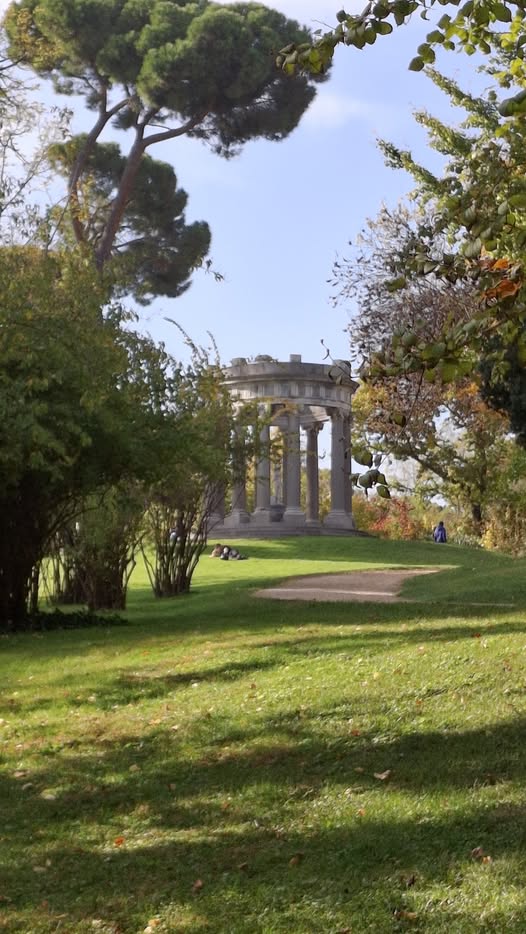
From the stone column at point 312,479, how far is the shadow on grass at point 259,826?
41813 millimetres

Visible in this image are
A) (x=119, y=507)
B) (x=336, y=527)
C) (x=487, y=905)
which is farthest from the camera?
(x=336, y=527)

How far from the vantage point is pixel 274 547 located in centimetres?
3866

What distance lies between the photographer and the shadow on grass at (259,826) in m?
5.29

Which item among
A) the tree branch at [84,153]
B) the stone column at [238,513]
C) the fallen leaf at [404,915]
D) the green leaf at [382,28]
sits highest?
the tree branch at [84,153]

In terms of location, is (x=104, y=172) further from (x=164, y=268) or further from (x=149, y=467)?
(x=149, y=467)

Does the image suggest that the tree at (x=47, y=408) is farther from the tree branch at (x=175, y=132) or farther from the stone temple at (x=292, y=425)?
the stone temple at (x=292, y=425)

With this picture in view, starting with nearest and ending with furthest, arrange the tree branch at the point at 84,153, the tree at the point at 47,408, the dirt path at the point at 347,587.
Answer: the tree at the point at 47,408 → the dirt path at the point at 347,587 → the tree branch at the point at 84,153

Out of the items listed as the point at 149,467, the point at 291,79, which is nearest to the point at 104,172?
the point at 291,79

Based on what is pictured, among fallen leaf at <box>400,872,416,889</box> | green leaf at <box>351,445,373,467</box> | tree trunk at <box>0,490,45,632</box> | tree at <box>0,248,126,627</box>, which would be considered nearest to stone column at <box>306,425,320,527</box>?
tree trunk at <box>0,490,45,632</box>

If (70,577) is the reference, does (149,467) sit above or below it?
above

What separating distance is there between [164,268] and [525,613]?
27.7m

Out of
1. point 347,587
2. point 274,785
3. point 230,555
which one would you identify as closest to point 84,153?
point 230,555

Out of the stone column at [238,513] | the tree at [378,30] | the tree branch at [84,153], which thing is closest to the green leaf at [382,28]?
the tree at [378,30]

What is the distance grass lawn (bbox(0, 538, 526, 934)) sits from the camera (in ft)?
17.0
